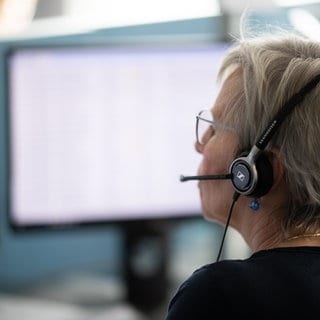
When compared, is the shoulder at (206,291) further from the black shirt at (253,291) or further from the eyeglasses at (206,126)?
the eyeglasses at (206,126)

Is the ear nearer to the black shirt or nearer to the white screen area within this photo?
the black shirt

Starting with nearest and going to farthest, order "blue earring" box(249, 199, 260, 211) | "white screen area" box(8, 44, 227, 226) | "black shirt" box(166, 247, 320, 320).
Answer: "black shirt" box(166, 247, 320, 320) < "blue earring" box(249, 199, 260, 211) < "white screen area" box(8, 44, 227, 226)

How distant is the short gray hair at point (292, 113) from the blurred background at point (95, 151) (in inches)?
15.3

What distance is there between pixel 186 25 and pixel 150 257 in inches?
22.4

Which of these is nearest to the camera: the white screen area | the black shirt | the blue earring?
the black shirt

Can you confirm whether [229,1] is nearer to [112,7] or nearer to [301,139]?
[112,7]

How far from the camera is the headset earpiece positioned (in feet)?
2.50

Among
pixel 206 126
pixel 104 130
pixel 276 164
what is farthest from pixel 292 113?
pixel 104 130

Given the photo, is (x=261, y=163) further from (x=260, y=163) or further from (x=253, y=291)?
(x=253, y=291)

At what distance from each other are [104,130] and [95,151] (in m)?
0.05

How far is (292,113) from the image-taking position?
0.76m

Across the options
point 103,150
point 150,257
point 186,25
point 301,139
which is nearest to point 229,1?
point 186,25

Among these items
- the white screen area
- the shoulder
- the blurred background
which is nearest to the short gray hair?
the shoulder

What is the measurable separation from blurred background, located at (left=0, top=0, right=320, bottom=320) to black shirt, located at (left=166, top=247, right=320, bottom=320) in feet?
1.88
